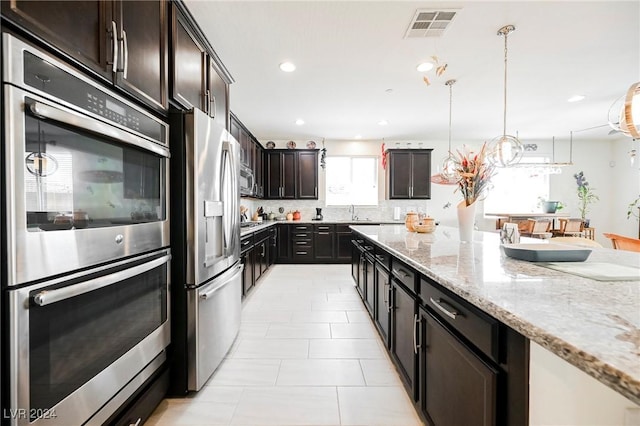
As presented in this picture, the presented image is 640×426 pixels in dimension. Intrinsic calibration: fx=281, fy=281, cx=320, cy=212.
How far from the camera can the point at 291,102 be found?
4145mm

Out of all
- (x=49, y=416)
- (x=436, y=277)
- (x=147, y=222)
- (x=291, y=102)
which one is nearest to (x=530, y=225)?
(x=291, y=102)

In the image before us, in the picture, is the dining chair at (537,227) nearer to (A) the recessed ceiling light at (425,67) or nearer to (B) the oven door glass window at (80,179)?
(A) the recessed ceiling light at (425,67)

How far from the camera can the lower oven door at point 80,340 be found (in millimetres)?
840

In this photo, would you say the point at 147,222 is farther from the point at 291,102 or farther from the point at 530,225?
the point at 530,225

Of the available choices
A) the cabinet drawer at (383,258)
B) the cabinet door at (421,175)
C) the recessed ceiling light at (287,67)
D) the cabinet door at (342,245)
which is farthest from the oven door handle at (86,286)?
the cabinet door at (421,175)

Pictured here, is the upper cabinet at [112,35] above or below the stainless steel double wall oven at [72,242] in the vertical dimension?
above

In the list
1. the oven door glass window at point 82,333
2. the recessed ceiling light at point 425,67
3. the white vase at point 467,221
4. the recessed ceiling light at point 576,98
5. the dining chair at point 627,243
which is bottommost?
the oven door glass window at point 82,333

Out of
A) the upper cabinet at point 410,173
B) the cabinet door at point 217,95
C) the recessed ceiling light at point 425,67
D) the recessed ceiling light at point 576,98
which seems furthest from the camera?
the upper cabinet at point 410,173

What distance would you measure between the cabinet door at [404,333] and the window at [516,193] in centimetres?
594

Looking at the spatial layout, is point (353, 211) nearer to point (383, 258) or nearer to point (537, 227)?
point (537, 227)

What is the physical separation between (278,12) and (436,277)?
223 cm

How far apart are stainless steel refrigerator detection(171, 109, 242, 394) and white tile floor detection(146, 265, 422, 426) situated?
0.56 ft

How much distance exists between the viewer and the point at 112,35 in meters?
1.19

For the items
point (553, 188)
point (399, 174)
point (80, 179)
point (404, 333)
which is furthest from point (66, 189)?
point (553, 188)
